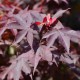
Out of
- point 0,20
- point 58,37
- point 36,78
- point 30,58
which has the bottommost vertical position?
point 36,78

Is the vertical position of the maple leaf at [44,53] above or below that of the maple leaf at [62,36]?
below

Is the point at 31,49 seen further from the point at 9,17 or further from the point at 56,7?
the point at 56,7

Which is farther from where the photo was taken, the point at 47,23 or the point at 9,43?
the point at 9,43

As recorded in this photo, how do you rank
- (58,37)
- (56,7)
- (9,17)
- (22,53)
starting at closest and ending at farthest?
(58,37) < (22,53) < (9,17) < (56,7)

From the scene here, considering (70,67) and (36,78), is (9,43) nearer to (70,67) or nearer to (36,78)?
(36,78)

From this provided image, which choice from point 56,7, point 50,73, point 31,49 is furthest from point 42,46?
point 56,7

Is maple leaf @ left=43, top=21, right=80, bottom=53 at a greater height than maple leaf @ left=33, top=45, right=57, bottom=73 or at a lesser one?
greater

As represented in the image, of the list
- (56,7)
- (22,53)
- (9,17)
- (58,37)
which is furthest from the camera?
(56,7)

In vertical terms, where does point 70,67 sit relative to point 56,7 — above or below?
below

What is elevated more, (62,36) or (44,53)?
(62,36)

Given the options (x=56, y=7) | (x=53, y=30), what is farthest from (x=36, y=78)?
(x=56, y=7)
